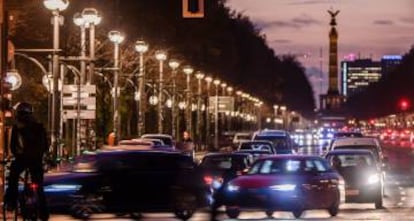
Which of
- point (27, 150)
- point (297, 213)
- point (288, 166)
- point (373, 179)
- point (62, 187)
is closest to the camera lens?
point (27, 150)

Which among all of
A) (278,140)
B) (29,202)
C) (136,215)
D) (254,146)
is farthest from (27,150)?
(278,140)

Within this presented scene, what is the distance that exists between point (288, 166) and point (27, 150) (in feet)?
27.5

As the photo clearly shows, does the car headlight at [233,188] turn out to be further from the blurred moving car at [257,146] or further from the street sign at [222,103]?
the street sign at [222,103]

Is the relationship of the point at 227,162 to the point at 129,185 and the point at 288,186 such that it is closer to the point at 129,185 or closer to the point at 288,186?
the point at 288,186

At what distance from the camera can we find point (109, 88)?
233 feet

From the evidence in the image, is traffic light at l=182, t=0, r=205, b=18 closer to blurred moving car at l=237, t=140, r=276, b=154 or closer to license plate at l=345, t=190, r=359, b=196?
license plate at l=345, t=190, r=359, b=196

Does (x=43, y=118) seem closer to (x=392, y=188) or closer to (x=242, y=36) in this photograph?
(x=392, y=188)

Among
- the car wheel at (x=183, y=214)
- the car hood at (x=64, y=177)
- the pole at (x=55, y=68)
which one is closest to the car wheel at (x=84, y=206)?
the car hood at (x=64, y=177)

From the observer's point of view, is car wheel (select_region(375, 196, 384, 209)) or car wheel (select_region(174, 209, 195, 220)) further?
car wheel (select_region(375, 196, 384, 209))

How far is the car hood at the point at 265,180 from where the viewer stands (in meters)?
24.4

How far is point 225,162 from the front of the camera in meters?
34.6

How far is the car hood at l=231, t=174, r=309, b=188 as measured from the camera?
24.4 meters


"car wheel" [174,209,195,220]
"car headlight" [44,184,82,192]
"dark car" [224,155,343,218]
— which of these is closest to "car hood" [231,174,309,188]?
"dark car" [224,155,343,218]

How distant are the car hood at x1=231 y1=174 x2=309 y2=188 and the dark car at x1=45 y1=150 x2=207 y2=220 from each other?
116cm
